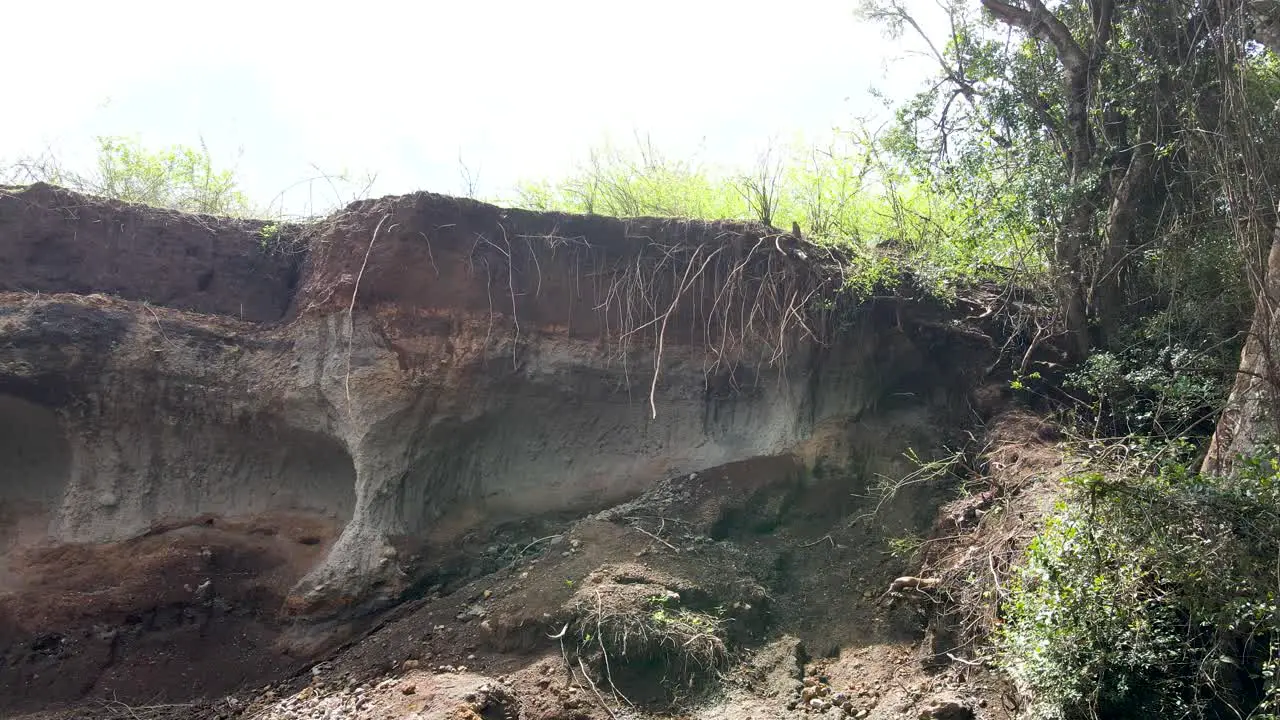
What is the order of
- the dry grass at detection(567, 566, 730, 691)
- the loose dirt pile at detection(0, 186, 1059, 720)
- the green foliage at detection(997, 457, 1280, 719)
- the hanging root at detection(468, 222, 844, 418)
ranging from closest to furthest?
the green foliage at detection(997, 457, 1280, 719) → the dry grass at detection(567, 566, 730, 691) → the loose dirt pile at detection(0, 186, 1059, 720) → the hanging root at detection(468, 222, 844, 418)

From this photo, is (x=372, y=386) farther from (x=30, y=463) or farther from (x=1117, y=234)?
(x=1117, y=234)

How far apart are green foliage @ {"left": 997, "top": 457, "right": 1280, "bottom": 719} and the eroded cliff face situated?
2575 mm

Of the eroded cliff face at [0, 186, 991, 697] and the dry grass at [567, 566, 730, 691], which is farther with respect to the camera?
the eroded cliff face at [0, 186, 991, 697]

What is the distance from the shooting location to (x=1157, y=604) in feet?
14.5

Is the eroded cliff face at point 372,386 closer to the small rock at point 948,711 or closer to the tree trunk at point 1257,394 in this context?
the tree trunk at point 1257,394

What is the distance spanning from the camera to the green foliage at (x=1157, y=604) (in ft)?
13.6

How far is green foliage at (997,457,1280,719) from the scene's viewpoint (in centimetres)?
414

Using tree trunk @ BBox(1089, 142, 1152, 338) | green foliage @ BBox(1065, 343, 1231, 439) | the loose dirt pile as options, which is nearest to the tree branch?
tree trunk @ BBox(1089, 142, 1152, 338)

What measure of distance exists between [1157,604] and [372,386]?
560cm

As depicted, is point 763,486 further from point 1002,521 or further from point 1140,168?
point 1140,168

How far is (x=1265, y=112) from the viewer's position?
241 inches

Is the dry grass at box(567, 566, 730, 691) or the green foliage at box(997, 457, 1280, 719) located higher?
the green foliage at box(997, 457, 1280, 719)

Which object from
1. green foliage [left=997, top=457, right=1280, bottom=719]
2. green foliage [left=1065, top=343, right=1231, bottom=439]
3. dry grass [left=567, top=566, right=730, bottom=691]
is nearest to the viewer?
green foliage [left=997, top=457, right=1280, bottom=719]

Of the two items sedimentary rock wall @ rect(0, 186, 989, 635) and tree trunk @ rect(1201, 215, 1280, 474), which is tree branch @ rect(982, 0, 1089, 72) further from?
tree trunk @ rect(1201, 215, 1280, 474)
